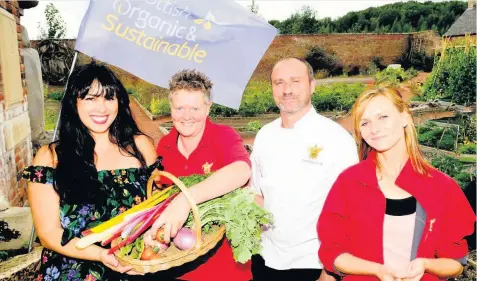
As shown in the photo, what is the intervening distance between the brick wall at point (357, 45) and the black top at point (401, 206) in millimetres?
14806

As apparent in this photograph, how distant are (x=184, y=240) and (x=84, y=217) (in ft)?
1.70

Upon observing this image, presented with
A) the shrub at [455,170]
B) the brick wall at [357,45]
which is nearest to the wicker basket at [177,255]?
the shrub at [455,170]

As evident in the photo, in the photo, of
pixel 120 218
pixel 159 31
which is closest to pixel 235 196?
pixel 120 218

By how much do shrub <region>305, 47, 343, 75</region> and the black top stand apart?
15.5m

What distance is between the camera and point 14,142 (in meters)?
4.70

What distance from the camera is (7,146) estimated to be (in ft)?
14.6

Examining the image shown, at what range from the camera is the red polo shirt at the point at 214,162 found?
7.37 ft

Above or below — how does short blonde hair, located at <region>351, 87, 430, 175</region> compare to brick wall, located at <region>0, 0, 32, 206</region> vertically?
above

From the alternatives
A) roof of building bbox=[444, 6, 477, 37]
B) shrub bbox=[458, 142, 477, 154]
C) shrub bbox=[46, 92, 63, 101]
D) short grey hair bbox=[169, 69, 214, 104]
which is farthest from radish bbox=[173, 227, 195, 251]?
shrub bbox=[46, 92, 63, 101]

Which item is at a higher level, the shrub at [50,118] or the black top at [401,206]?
the black top at [401,206]

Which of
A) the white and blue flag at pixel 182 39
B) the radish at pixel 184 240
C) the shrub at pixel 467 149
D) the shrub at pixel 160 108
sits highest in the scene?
the white and blue flag at pixel 182 39

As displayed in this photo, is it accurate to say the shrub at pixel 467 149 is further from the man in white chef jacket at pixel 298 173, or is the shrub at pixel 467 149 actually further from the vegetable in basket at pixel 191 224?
the vegetable in basket at pixel 191 224

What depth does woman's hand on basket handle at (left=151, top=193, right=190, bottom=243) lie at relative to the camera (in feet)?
6.00

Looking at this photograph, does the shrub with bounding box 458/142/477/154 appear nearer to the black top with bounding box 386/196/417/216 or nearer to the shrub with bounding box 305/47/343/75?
the black top with bounding box 386/196/417/216
